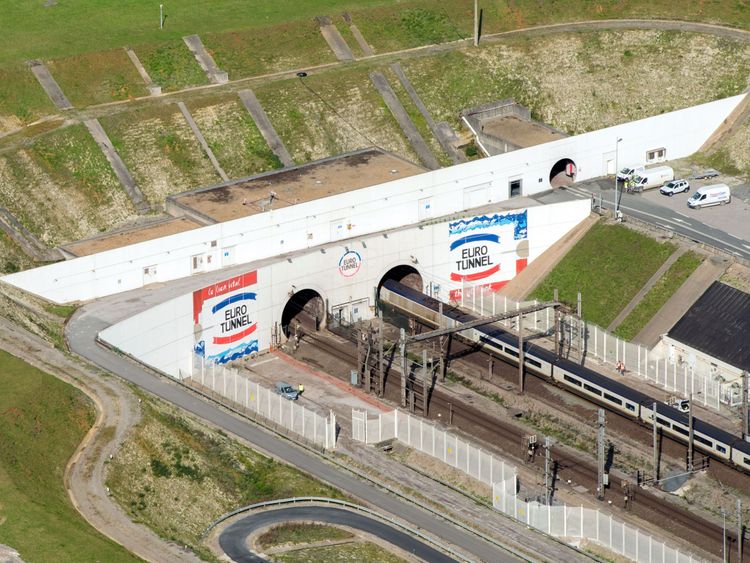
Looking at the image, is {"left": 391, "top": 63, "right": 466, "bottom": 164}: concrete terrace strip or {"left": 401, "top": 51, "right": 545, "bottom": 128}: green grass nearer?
{"left": 391, "top": 63, "right": 466, "bottom": 164}: concrete terrace strip

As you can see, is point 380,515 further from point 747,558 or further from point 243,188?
point 243,188

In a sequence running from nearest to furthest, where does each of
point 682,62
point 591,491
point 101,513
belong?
1. point 101,513
2. point 591,491
3. point 682,62

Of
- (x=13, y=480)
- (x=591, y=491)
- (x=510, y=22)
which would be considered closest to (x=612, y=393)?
(x=591, y=491)

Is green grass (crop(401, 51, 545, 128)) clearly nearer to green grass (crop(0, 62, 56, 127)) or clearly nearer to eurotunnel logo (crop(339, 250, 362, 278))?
eurotunnel logo (crop(339, 250, 362, 278))

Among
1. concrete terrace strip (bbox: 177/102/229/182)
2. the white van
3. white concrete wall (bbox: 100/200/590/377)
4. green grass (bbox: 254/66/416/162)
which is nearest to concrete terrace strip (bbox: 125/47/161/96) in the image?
concrete terrace strip (bbox: 177/102/229/182)

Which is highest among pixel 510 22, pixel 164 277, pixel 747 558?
pixel 510 22
